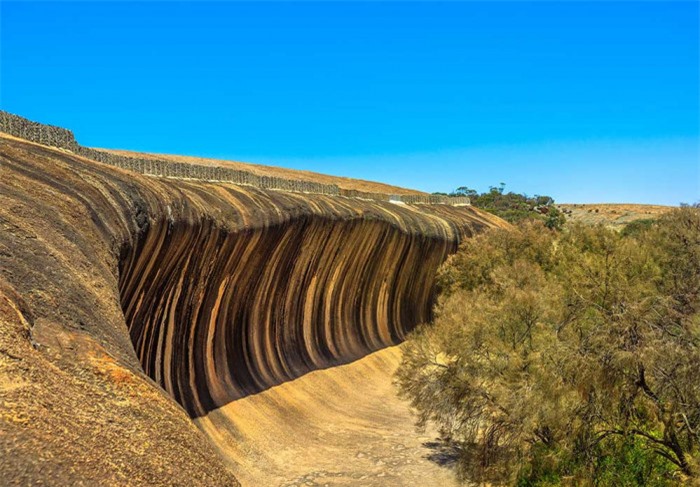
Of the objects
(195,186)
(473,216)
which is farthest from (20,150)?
(473,216)

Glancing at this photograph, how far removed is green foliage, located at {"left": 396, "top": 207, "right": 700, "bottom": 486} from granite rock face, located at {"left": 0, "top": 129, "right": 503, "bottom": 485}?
263 inches

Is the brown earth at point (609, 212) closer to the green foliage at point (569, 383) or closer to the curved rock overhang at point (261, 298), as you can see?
the curved rock overhang at point (261, 298)

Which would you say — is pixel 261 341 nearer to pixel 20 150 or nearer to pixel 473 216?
pixel 20 150

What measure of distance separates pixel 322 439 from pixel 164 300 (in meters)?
7.39

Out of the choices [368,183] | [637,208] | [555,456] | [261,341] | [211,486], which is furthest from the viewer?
[637,208]

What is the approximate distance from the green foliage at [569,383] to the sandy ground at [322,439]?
1655mm

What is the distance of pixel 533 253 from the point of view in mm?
34594

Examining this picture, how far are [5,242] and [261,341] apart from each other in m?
17.3

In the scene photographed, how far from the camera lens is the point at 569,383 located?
14094 mm

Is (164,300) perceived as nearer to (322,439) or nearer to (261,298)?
(261,298)

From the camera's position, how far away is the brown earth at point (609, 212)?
299 feet

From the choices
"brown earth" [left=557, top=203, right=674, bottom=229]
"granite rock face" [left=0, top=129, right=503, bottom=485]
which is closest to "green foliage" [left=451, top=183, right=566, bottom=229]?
"brown earth" [left=557, top=203, right=674, bottom=229]

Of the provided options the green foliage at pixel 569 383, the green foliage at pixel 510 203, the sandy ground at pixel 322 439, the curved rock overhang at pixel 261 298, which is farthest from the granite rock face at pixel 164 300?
the green foliage at pixel 510 203

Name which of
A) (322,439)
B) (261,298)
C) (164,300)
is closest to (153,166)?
(164,300)
